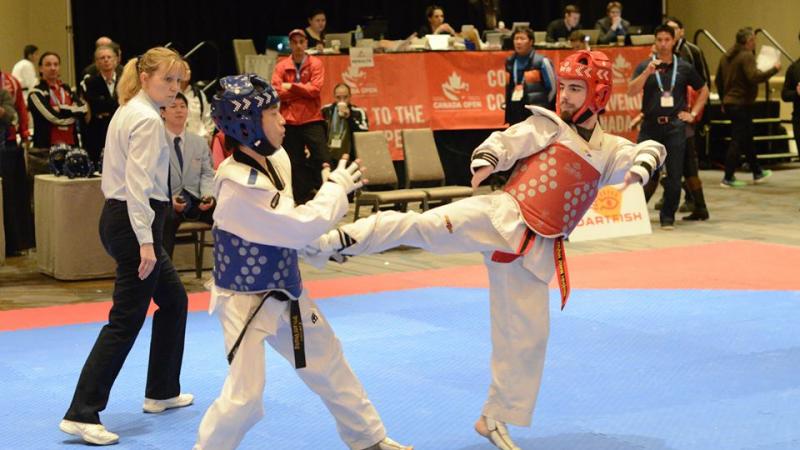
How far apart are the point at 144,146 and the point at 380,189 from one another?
643cm

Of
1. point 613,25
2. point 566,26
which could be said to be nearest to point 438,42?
point 566,26

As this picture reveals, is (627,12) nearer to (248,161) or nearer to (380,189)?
(380,189)

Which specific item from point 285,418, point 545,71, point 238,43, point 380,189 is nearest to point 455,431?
point 285,418

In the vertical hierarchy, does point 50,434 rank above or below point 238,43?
below

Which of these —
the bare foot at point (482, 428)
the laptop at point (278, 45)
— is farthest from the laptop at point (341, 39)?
the bare foot at point (482, 428)

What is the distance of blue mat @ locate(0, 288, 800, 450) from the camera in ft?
16.9

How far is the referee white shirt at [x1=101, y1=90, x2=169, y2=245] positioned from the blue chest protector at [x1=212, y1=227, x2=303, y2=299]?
798 mm

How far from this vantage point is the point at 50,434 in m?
5.29

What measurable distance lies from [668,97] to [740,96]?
13.6ft

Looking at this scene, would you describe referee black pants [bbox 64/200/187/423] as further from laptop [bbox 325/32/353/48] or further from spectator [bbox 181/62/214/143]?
laptop [bbox 325/32/353/48]

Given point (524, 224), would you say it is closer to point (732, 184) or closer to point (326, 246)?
point (326, 246)

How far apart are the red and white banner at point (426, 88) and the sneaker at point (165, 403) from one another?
7.81 meters

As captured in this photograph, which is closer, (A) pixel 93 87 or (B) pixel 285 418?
(B) pixel 285 418

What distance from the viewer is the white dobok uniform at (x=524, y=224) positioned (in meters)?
4.66
